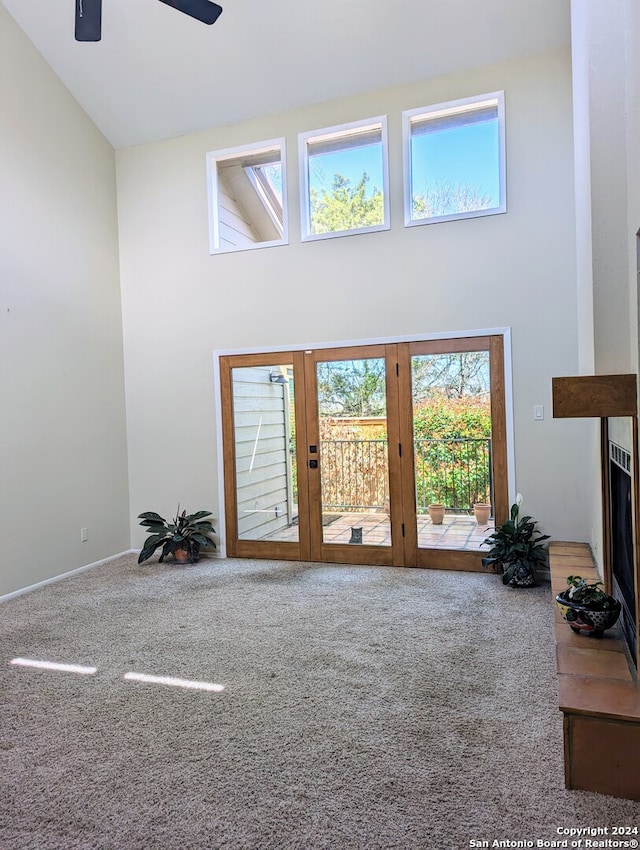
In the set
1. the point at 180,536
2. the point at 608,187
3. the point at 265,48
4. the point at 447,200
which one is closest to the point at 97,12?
the point at 265,48

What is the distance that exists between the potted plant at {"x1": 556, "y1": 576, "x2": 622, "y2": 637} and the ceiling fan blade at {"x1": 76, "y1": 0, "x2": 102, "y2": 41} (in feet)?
12.5

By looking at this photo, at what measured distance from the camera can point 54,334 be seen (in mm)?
5133

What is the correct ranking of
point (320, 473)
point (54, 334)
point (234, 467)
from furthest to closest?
point (234, 467) → point (320, 473) → point (54, 334)

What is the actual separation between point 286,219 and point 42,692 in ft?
13.9

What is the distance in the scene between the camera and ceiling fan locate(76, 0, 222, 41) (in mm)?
3129

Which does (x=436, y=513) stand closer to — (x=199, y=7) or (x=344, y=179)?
(x=344, y=179)

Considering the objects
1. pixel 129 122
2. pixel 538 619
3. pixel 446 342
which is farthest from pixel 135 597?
pixel 129 122

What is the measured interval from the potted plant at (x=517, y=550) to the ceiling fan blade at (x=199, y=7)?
385 centimetres

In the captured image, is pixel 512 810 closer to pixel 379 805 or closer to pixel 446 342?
pixel 379 805

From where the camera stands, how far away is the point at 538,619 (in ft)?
12.2

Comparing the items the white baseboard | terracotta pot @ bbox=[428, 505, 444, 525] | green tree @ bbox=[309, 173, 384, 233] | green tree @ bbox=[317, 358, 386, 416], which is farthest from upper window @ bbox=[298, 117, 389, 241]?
the white baseboard

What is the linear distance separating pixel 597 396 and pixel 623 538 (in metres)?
0.81

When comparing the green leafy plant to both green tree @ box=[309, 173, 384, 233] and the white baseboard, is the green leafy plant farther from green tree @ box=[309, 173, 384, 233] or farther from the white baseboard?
the white baseboard

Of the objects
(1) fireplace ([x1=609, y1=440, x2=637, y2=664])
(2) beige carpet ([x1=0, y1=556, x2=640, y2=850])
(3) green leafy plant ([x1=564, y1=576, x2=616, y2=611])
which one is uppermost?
(1) fireplace ([x1=609, y1=440, x2=637, y2=664])
